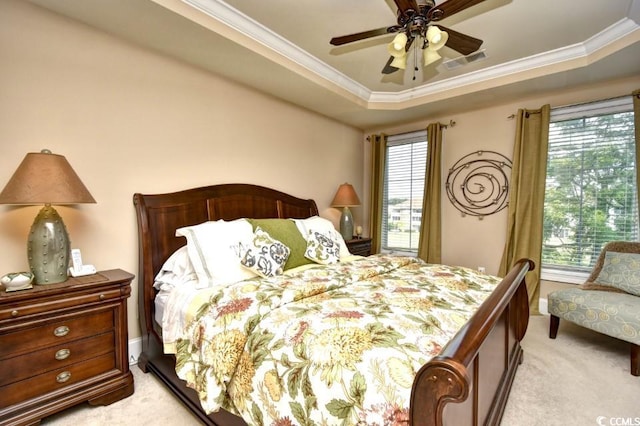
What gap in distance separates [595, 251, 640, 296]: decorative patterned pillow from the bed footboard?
0.99 meters

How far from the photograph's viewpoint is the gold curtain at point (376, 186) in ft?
15.2

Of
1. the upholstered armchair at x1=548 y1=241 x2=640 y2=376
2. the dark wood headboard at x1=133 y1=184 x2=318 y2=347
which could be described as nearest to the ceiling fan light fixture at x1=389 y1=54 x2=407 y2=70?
the dark wood headboard at x1=133 y1=184 x2=318 y2=347

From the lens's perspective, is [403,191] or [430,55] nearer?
[430,55]

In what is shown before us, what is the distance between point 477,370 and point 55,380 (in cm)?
217

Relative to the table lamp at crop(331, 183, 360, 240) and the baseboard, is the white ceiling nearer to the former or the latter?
the table lamp at crop(331, 183, 360, 240)

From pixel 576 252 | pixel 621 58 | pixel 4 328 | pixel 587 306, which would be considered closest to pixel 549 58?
pixel 621 58

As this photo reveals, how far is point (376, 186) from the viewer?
4672mm

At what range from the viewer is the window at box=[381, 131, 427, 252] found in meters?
4.37

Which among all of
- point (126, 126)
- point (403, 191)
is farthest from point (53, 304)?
point (403, 191)

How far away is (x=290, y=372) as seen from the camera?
1147 millimetres

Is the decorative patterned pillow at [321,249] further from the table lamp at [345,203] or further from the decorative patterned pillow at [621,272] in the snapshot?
the decorative patterned pillow at [621,272]

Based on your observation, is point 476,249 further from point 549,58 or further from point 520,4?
point 520,4

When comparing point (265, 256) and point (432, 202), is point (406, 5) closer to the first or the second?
point (265, 256)

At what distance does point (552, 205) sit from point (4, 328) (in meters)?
4.62
